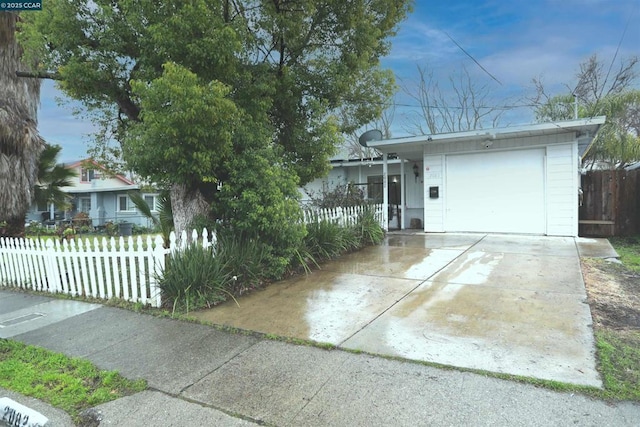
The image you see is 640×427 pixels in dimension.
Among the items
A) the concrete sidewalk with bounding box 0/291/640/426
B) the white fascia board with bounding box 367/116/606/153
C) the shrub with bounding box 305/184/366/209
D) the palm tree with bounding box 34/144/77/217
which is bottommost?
the concrete sidewalk with bounding box 0/291/640/426

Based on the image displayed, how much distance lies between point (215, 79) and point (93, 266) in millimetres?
3408

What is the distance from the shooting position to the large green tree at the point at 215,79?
5.27m

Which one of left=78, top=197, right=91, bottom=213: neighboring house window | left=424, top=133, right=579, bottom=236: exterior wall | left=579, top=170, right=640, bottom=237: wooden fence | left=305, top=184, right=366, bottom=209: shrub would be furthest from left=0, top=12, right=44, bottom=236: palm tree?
left=78, top=197, right=91, bottom=213: neighboring house window

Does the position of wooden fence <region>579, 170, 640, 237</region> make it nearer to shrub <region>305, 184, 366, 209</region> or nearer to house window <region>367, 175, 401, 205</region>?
house window <region>367, 175, 401, 205</region>

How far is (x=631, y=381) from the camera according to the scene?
2.91 m

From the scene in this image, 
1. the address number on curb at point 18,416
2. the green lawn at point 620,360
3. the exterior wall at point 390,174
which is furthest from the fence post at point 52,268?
the exterior wall at point 390,174

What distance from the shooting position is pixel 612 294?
5164mm

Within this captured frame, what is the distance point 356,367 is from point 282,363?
65cm

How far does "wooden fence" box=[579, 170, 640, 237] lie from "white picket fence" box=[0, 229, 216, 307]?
10.6m

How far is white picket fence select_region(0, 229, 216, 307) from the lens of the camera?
17.4 ft

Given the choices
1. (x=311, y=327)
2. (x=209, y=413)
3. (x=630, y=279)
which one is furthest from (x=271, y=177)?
(x=630, y=279)

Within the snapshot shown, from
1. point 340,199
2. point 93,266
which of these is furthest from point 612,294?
point 340,199

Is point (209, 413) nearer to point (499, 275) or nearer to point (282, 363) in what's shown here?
point (282, 363)

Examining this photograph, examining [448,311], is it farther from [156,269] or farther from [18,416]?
[18,416]
